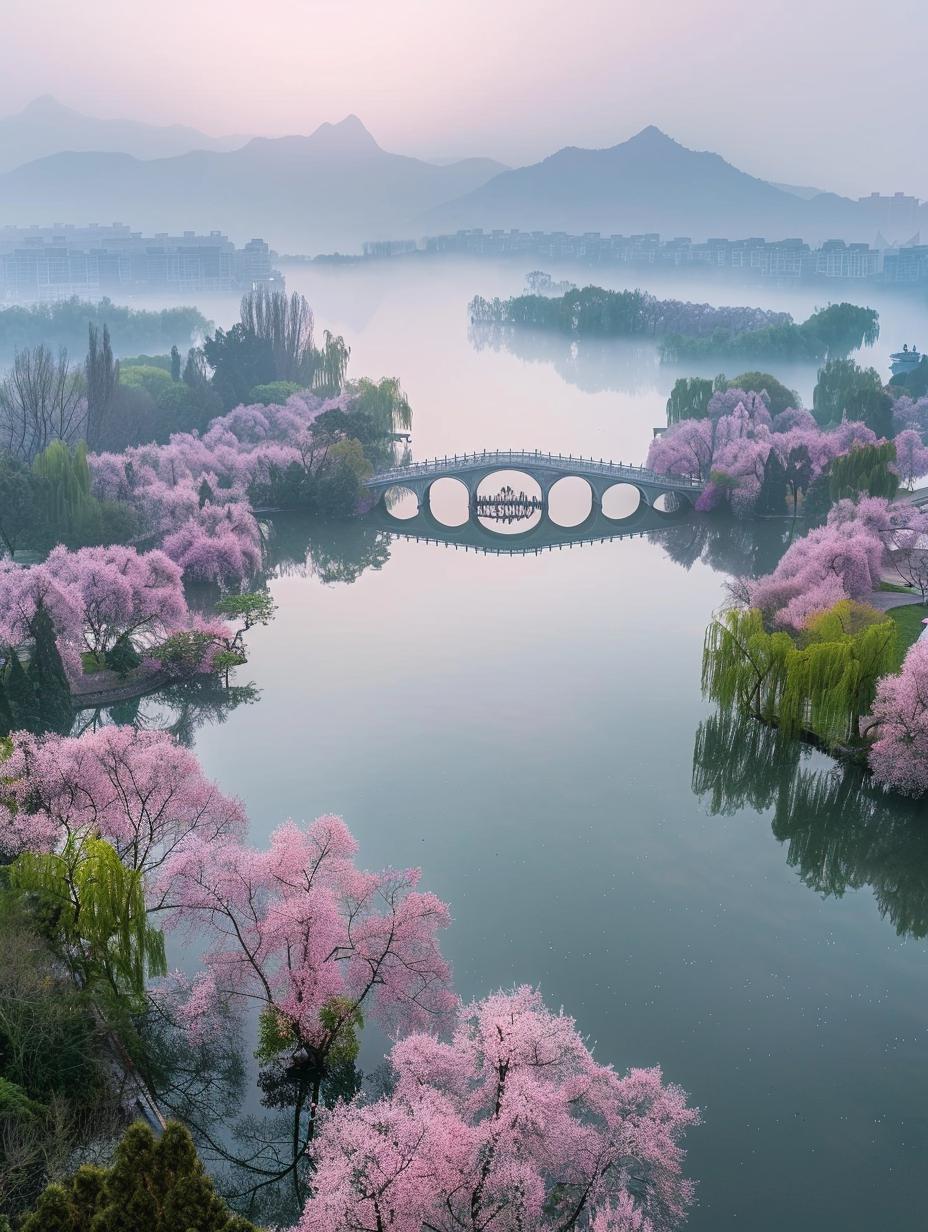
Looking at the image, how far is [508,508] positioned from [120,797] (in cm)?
4579

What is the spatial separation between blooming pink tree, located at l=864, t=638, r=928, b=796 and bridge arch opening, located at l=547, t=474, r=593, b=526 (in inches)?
1435

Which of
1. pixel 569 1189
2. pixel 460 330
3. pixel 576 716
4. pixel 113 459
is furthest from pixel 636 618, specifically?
pixel 460 330

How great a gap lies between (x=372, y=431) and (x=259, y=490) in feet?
31.3

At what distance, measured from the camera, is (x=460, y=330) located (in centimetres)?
15638

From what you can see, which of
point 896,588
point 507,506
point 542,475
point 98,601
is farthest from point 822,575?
point 507,506

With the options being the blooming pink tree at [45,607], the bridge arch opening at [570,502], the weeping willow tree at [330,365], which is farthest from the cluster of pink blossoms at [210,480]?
the bridge arch opening at [570,502]

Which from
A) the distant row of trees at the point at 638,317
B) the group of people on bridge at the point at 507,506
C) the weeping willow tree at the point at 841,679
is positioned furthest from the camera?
the distant row of trees at the point at 638,317

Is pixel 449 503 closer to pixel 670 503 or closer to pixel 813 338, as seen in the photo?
pixel 670 503

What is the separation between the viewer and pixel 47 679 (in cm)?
3472

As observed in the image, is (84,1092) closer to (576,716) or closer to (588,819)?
(588,819)

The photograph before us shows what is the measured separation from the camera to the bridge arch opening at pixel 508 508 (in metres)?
66.4

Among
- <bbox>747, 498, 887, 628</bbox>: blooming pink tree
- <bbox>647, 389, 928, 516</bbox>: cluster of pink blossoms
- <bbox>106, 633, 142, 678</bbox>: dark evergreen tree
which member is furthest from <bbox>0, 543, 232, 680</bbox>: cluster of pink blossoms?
<bbox>647, 389, 928, 516</bbox>: cluster of pink blossoms

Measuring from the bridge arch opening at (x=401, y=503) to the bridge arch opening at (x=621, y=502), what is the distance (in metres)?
11.1

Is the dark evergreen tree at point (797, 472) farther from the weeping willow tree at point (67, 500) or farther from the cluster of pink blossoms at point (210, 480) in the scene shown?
the weeping willow tree at point (67, 500)
